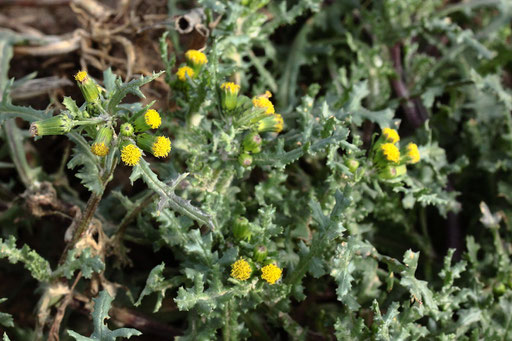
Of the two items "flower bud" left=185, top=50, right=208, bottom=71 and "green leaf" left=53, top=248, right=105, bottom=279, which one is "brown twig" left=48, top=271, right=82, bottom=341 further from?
"flower bud" left=185, top=50, right=208, bottom=71

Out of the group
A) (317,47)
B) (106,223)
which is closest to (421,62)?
(317,47)

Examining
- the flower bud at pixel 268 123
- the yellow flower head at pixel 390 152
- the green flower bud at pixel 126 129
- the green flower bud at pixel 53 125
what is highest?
the green flower bud at pixel 53 125

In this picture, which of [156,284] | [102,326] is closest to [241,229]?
[156,284]

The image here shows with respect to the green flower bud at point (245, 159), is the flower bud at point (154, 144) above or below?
above

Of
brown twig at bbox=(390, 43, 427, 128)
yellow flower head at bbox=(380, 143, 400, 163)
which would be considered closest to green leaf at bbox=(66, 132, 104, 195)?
yellow flower head at bbox=(380, 143, 400, 163)

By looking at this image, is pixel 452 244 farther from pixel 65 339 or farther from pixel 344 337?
pixel 65 339

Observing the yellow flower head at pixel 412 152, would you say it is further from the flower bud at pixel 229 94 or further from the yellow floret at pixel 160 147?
the yellow floret at pixel 160 147

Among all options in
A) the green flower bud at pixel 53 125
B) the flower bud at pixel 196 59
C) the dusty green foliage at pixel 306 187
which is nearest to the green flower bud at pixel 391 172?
the dusty green foliage at pixel 306 187
